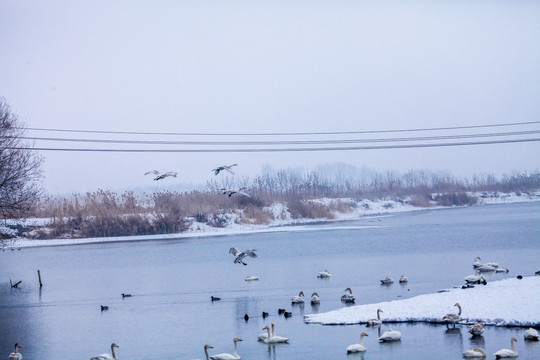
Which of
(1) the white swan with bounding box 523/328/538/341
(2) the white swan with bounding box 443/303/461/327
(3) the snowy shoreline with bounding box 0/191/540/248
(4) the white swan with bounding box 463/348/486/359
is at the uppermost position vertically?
(3) the snowy shoreline with bounding box 0/191/540/248

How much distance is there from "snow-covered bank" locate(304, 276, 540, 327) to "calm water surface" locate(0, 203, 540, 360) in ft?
1.77

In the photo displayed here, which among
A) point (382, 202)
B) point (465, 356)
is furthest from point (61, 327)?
point (382, 202)

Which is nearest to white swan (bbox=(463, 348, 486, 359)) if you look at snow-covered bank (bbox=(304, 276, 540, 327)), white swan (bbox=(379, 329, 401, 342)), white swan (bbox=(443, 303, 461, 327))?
white swan (bbox=(379, 329, 401, 342))

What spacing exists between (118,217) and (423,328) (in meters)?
43.3

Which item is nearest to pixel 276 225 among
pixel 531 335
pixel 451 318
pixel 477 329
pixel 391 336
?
pixel 451 318

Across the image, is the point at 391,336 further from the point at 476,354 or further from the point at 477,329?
the point at 476,354

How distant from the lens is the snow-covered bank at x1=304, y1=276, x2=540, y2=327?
16922 mm

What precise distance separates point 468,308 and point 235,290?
10.6 meters

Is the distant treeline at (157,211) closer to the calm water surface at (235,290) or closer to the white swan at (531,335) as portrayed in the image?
the calm water surface at (235,290)

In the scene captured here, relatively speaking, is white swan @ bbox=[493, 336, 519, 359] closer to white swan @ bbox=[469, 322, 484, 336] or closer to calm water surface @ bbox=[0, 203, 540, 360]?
calm water surface @ bbox=[0, 203, 540, 360]

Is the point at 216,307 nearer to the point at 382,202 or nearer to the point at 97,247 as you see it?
the point at 97,247

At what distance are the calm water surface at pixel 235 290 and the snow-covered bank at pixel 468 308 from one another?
540mm

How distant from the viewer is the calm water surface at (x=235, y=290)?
1628cm

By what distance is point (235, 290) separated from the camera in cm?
2631
